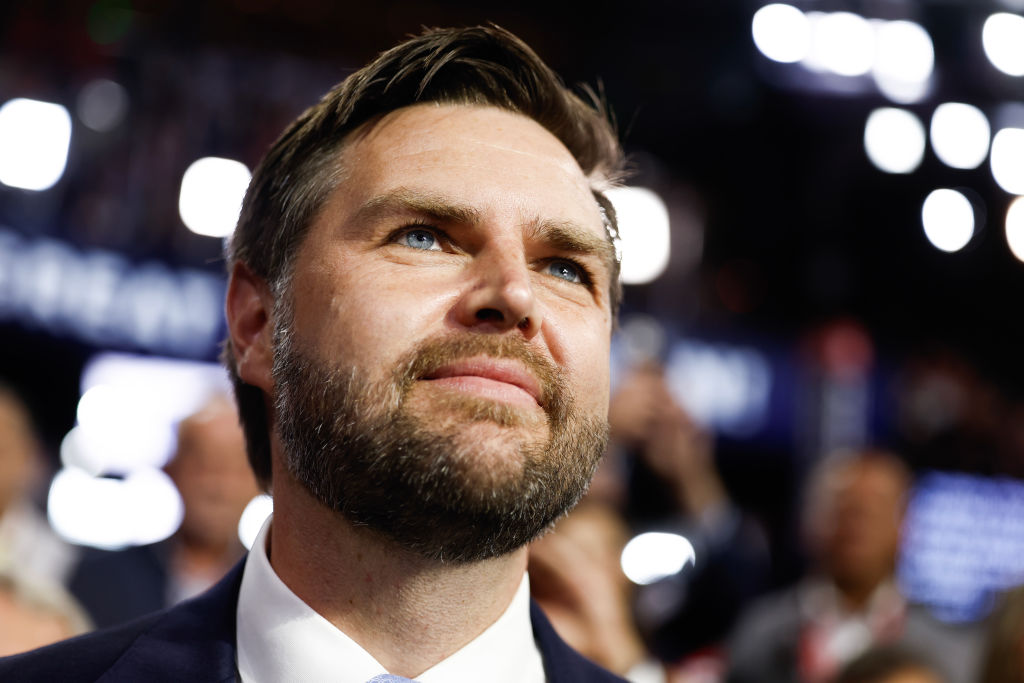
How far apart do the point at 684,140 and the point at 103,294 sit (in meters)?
5.11

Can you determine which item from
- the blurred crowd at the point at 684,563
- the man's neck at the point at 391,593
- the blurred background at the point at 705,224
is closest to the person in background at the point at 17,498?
the blurred crowd at the point at 684,563

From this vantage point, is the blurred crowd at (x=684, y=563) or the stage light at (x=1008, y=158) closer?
the blurred crowd at (x=684, y=563)

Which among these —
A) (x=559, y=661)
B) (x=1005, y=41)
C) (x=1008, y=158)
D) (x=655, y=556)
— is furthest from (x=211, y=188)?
(x=559, y=661)

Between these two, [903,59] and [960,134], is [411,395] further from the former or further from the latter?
[960,134]

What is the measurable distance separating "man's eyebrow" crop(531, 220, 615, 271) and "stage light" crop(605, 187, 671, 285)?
7.23 meters

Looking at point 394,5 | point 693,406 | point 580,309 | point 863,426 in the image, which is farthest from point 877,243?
point 580,309

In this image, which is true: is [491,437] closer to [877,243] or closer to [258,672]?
[258,672]

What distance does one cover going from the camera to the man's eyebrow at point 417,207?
1562 millimetres

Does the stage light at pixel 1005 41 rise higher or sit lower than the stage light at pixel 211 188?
higher

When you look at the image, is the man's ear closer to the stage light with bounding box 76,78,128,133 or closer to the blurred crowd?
the blurred crowd

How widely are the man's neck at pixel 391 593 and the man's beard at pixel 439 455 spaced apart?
0.04 m

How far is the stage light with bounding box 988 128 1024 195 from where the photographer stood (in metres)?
8.02

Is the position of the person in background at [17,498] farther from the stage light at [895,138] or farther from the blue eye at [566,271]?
the stage light at [895,138]

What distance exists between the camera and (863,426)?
31.7 feet
